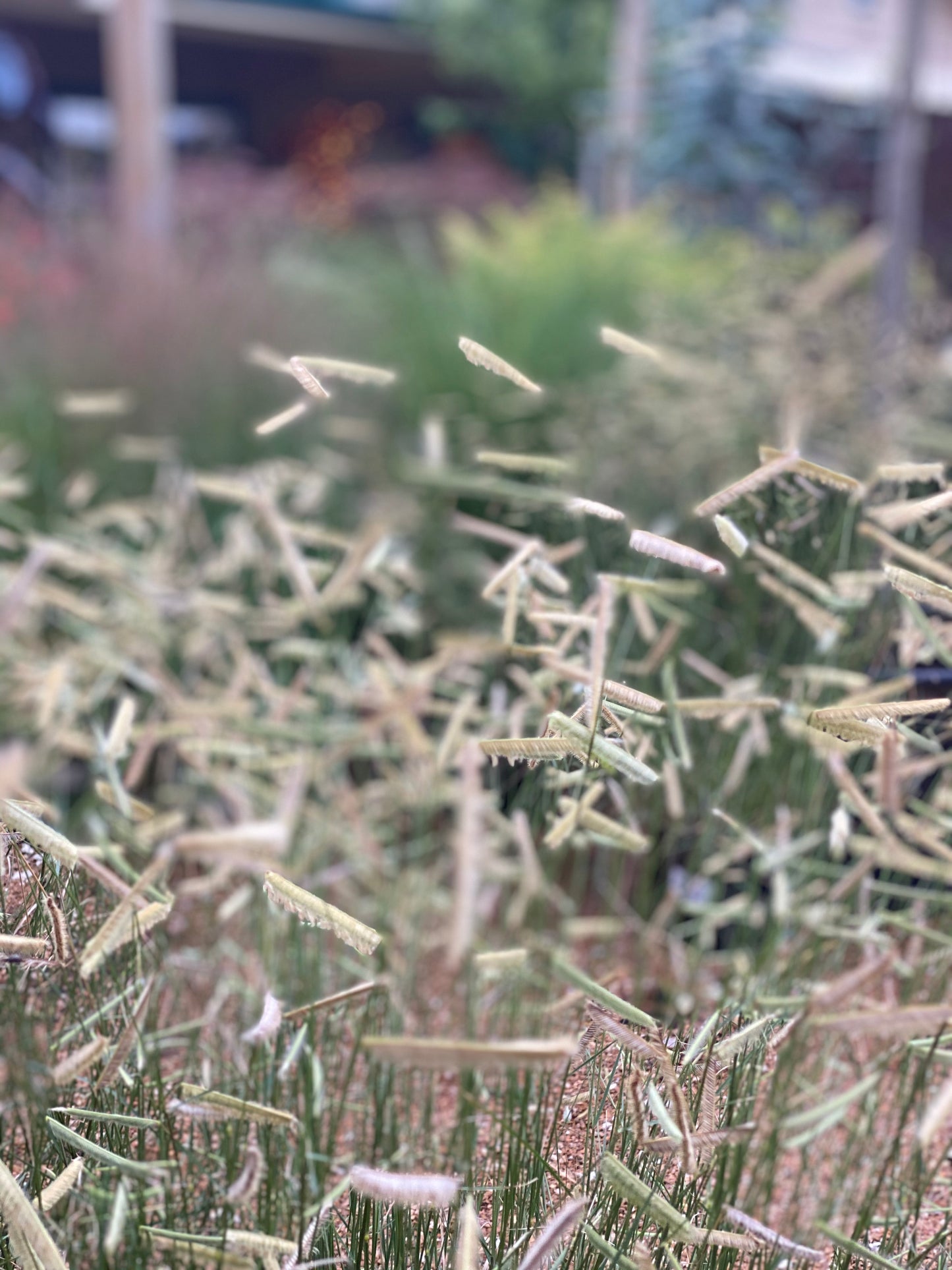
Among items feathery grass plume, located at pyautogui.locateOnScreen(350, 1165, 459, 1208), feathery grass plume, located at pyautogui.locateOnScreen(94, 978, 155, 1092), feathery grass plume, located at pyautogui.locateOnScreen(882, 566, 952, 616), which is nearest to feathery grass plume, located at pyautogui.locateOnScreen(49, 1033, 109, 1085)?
feathery grass plume, located at pyautogui.locateOnScreen(94, 978, 155, 1092)

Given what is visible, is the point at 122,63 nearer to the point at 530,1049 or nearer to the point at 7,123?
the point at 530,1049

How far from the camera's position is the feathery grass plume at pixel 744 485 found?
80 cm

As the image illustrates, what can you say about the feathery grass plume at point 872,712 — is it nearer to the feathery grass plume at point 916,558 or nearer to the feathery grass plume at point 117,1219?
the feathery grass plume at point 916,558

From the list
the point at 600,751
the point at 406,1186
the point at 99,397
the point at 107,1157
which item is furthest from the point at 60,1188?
the point at 99,397

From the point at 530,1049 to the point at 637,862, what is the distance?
1.37 m

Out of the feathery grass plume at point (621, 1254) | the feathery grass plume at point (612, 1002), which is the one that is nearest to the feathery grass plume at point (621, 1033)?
the feathery grass plume at point (612, 1002)

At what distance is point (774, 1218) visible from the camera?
103 centimetres

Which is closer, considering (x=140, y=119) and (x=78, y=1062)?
(x=78, y=1062)

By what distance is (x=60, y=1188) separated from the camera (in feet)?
2.30

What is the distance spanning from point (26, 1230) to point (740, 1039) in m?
0.38

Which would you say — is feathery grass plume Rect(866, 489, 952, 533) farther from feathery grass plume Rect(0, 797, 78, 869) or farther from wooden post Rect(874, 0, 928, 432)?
wooden post Rect(874, 0, 928, 432)

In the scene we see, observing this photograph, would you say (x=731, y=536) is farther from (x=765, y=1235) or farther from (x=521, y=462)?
(x=765, y=1235)

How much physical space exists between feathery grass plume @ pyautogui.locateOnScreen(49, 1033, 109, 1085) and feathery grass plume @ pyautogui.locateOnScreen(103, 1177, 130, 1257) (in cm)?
6

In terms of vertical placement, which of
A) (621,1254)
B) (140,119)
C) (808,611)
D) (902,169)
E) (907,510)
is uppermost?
(140,119)
